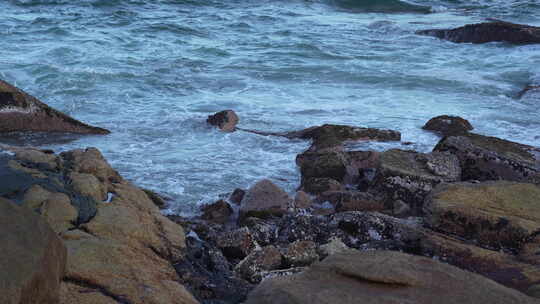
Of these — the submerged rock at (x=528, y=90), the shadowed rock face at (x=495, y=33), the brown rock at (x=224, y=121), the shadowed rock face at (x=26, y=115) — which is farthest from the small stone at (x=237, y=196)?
the shadowed rock face at (x=495, y=33)

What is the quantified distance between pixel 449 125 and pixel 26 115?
518 cm

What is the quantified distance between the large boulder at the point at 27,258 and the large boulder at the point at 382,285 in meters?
0.85

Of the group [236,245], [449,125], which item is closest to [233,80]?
[449,125]

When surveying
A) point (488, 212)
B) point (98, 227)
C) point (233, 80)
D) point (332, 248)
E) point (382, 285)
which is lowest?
point (233, 80)

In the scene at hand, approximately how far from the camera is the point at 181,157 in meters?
7.28

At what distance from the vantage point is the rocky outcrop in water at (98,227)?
312 centimetres

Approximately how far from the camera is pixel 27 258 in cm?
241

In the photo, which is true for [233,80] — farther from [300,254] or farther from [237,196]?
[300,254]

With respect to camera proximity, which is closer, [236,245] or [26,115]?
[236,245]

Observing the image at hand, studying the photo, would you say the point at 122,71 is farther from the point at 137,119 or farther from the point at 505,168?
the point at 505,168

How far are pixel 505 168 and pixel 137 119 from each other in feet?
16.1

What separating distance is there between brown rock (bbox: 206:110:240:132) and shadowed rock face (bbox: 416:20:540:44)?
32.6 ft

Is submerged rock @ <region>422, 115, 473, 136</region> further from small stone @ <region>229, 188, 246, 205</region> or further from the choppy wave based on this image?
the choppy wave

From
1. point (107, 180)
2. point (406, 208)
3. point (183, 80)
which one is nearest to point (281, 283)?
point (107, 180)
